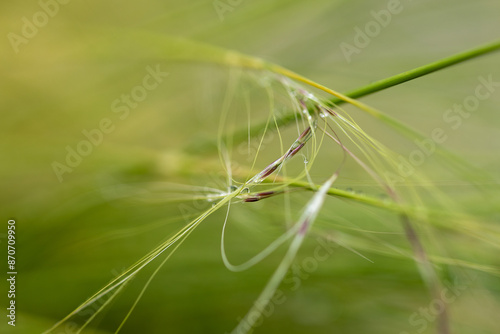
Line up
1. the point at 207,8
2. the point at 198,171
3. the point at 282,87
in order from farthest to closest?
the point at 207,8 → the point at 198,171 → the point at 282,87

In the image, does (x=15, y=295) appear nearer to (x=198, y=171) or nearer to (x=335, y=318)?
(x=198, y=171)

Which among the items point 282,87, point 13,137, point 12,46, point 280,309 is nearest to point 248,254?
point 280,309

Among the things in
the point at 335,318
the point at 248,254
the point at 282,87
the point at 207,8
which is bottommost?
the point at 335,318

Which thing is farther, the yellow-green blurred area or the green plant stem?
the yellow-green blurred area

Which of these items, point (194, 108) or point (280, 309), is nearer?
point (280, 309)

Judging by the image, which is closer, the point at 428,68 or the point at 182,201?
the point at 428,68

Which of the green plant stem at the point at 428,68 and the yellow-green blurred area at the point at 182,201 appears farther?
the yellow-green blurred area at the point at 182,201

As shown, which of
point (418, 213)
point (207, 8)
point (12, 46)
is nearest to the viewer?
point (418, 213)

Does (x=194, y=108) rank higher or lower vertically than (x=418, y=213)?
higher
